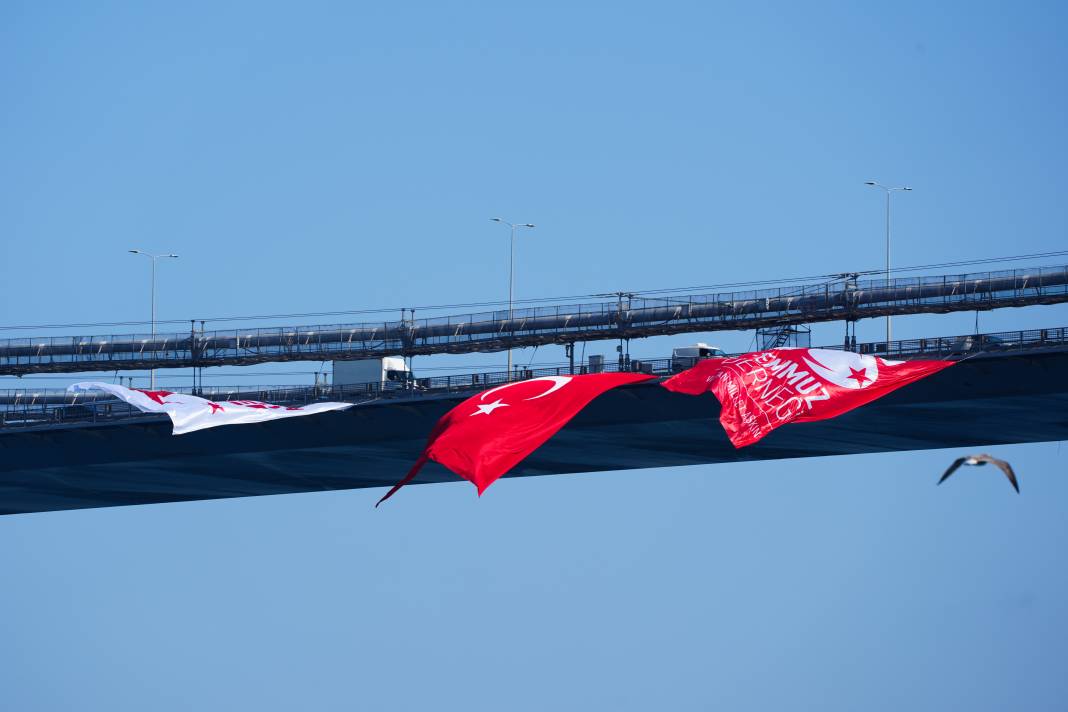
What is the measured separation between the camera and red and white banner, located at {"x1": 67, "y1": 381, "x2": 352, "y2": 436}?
334ft

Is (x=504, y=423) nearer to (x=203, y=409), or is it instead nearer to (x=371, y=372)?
(x=203, y=409)

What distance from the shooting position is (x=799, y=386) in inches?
3265

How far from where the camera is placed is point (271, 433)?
110 meters

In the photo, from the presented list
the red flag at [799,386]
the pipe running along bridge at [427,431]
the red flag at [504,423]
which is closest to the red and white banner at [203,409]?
the pipe running along bridge at [427,431]

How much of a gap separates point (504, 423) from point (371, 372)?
116 ft

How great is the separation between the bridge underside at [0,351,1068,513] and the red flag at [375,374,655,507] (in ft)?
25.0

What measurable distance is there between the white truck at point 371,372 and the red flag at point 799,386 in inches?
1504

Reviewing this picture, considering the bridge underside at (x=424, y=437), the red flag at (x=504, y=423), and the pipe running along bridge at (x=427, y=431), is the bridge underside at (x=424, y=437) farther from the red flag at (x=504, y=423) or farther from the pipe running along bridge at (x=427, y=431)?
the red flag at (x=504, y=423)

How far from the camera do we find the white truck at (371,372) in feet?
392

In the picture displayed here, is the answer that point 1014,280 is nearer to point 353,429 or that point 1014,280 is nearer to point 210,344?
point 353,429

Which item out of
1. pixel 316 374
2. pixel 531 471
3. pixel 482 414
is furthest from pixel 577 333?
pixel 482 414

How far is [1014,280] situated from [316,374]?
45408 mm

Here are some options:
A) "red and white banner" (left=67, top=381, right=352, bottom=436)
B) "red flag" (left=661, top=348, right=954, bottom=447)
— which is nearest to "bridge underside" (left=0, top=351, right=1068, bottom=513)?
"red and white banner" (left=67, top=381, right=352, bottom=436)

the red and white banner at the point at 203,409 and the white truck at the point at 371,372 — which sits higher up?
the white truck at the point at 371,372
